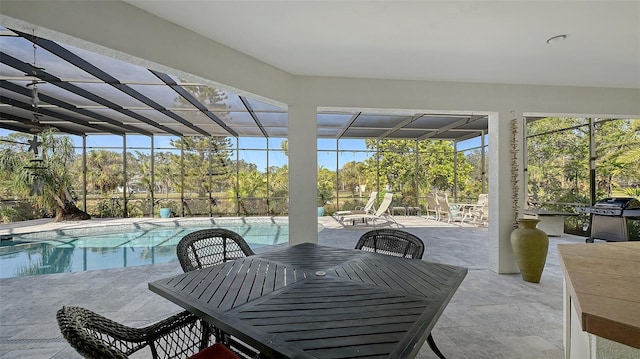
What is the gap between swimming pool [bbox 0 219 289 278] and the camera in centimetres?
523

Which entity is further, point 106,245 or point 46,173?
point 46,173

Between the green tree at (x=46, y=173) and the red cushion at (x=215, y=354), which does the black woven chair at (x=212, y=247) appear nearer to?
the red cushion at (x=215, y=354)

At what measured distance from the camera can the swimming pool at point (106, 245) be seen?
17.2 feet

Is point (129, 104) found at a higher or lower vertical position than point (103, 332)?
higher

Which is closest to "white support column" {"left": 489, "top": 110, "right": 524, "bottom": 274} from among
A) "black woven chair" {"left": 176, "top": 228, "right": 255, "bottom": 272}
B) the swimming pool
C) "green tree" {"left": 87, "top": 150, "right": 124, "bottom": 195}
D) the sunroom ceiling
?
the sunroom ceiling

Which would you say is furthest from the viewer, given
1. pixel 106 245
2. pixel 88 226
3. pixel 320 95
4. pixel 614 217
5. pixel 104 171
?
pixel 104 171

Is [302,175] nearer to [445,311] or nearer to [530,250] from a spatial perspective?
[445,311]

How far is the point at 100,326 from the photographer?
1178 mm

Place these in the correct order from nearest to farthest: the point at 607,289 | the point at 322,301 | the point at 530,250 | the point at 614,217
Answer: the point at 607,289 < the point at 322,301 < the point at 530,250 < the point at 614,217

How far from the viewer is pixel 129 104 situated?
21.6 ft

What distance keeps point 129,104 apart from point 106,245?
3.45m

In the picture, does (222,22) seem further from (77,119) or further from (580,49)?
(77,119)

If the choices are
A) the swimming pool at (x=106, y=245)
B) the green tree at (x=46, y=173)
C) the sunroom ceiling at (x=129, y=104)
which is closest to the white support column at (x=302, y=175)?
the sunroom ceiling at (x=129, y=104)

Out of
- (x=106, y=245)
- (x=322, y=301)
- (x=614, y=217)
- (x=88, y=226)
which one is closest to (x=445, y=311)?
(x=322, y=301)
